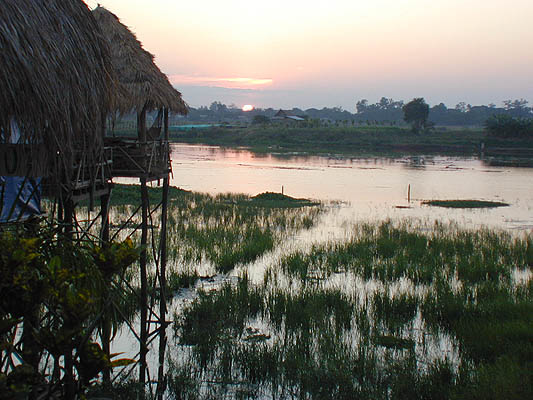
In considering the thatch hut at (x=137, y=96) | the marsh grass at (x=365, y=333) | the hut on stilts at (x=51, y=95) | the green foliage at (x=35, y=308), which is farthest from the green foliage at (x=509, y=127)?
the green foliage at (x=35, y=308)

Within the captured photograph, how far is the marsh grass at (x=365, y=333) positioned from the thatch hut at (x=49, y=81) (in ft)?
11.0

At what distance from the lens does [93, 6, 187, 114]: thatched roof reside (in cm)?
857

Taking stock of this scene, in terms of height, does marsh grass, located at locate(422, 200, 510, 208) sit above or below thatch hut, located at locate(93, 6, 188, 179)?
below

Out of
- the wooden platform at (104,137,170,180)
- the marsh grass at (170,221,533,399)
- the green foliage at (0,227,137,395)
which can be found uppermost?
the wooden platform at (104,137,170,180)

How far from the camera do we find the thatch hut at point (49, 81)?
408 centimetres

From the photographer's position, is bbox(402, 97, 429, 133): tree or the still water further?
bbox(402, 97, 429, 133): tree

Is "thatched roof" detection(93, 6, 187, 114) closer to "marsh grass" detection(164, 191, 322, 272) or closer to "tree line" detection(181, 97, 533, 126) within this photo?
"marsh grass" detection(164, 191, 322, 272)

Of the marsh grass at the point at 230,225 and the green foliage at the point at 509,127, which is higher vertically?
the green foliage at the point at 509,127

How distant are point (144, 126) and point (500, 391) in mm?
5842

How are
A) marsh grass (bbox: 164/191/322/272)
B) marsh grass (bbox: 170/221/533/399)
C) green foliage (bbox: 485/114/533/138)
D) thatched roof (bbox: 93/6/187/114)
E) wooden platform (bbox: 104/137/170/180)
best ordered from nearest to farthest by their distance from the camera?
marsh grass (bbox: 170/221/533/399), wooden platform (bbox: 104/137/170/180), thatched roof (bbox: 93/6/187/114), marsh grass (bbox: 164/191/322/272), green foliage (bbox: 485/114/533/138)

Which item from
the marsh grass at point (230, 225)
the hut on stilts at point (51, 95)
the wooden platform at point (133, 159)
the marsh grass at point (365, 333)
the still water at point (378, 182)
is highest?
the hut on stilts at point (51, 95)

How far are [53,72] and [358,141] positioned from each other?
64.8 meters

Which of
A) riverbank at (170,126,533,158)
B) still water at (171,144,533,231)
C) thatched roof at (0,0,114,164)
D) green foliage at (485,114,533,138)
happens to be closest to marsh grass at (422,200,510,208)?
still water at (171,144,533,231)

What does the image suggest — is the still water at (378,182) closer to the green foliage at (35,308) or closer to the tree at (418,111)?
the green foliage at (35,308)
